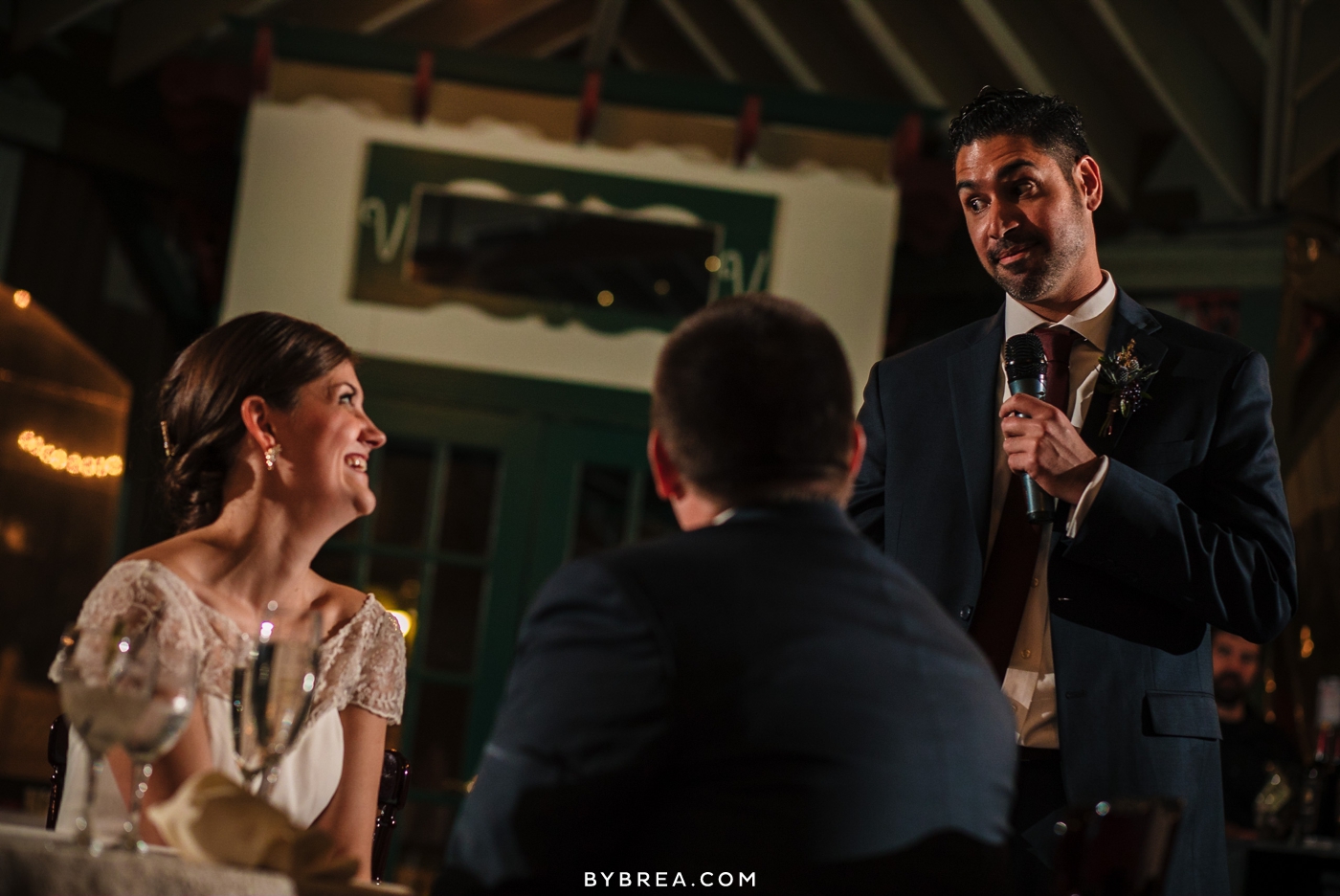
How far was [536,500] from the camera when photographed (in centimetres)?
534

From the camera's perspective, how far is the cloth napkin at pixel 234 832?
3.34ft

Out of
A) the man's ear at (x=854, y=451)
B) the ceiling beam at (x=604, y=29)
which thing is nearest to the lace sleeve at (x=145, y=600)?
the man's ear at (x=854, y=451)

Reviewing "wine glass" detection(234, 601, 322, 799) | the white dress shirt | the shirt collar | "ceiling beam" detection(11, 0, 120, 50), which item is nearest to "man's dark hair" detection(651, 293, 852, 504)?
"wine glass" detection(234, 601, 322, 799)

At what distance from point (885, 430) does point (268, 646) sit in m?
0.91

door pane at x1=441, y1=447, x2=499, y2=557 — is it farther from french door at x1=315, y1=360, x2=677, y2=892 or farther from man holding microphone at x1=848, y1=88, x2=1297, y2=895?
man holding microphone at x1=848, y1=88, x2=1297, y2=895

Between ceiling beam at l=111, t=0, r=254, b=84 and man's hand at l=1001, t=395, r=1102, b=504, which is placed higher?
ceiling beam at l=111, t=0, r=254, b=84

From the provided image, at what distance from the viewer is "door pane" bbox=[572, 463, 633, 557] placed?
539 centimetres

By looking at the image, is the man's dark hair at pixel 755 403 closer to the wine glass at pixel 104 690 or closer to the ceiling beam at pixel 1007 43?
the wine glass at pixel 104 690

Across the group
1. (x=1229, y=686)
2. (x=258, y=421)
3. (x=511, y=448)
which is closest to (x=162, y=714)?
(x=258, y=421)

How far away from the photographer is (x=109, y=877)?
907mm

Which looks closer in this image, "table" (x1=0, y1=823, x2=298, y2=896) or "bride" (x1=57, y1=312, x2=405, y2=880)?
"table" (x1=0, y1=823, x2=298, y2=896)

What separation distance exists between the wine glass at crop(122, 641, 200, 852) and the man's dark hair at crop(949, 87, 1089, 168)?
1.17 m

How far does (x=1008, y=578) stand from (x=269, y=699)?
34.6 inches

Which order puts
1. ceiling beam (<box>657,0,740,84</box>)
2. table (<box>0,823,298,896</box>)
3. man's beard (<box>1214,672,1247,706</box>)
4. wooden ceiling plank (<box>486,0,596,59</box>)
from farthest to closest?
wooden ceiling plank (<box>486,0,596,59</box>)
ceiling beam (<box>657,0,740,84</box>)
man's beard (<box>1214,672,1247,706</box>)
table (<box>0,823,298,896</box>)
